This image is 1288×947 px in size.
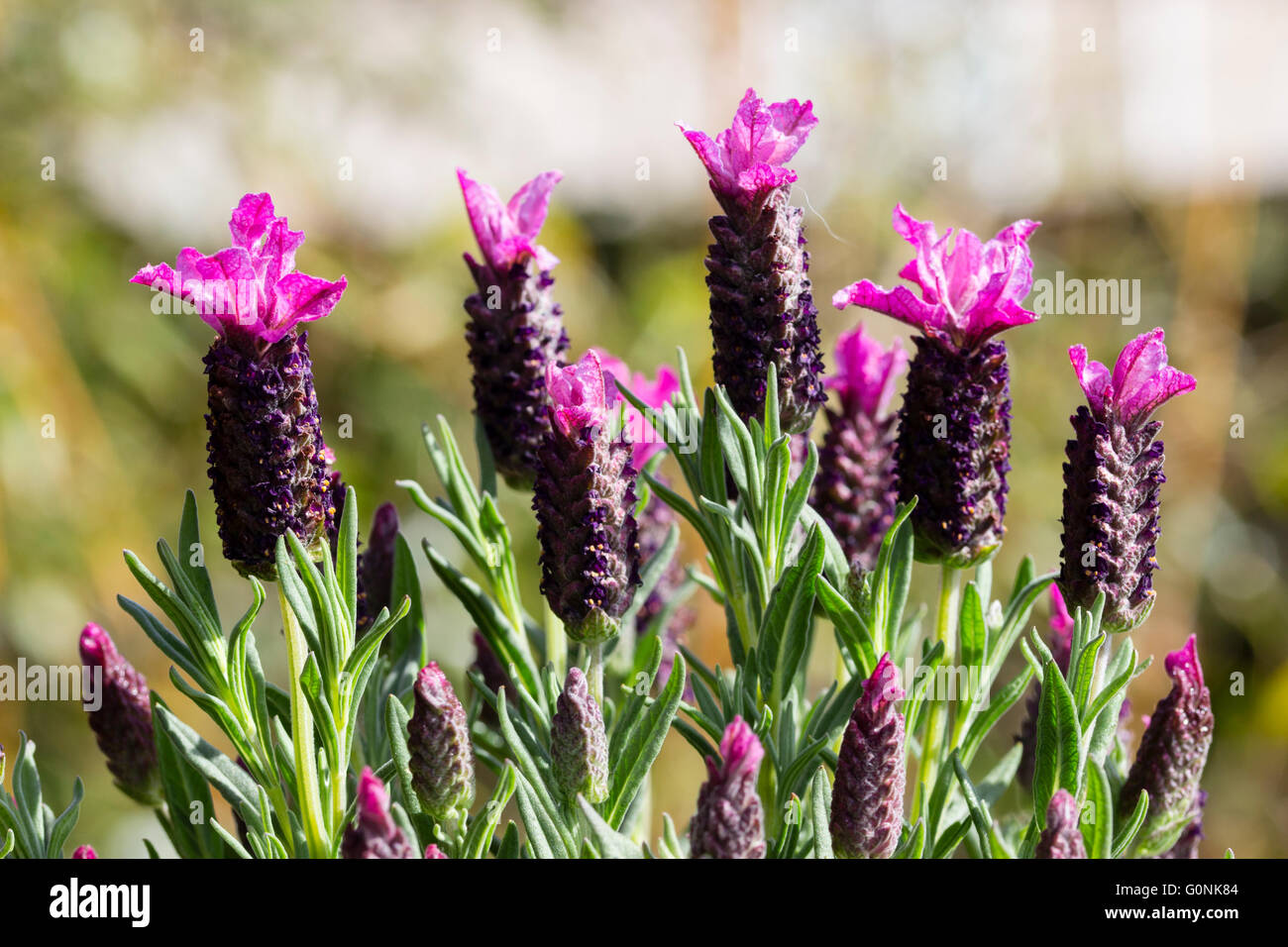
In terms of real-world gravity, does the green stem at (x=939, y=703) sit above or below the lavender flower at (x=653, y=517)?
below

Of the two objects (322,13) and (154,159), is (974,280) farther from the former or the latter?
(322,13)

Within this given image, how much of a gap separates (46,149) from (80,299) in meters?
0.32

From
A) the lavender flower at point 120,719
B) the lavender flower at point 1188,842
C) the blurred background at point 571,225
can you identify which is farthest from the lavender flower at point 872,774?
the blurred background at point 571,225

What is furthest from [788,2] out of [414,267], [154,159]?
[154,159]

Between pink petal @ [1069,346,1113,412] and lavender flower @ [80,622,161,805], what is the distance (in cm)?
74

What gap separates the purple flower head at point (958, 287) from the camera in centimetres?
79

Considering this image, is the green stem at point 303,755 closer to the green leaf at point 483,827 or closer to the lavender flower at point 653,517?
the green leaf at point 483,827

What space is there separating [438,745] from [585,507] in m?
0.18

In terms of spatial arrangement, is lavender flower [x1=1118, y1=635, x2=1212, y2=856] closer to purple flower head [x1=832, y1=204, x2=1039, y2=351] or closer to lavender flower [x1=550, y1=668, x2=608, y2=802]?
purple flower head [x1=832, y1=204, x2=1039, y2=351]

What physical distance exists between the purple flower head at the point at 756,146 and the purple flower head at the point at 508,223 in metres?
0.17

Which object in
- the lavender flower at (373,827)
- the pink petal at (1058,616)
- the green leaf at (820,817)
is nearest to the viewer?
the lavender flower at (373,827)

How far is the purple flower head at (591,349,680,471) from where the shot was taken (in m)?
0.94

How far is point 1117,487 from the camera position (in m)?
0.78

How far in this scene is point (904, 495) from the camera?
2.78 ft
